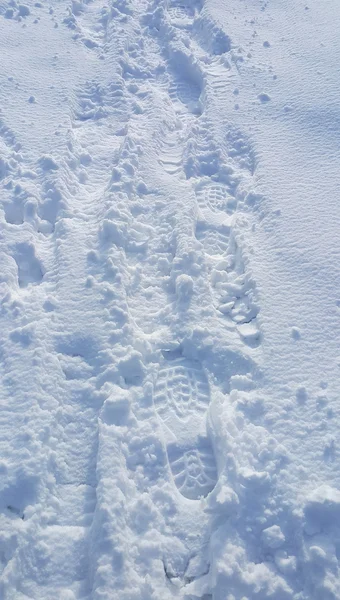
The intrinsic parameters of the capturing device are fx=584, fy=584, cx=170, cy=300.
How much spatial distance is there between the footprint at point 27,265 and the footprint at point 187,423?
33.1 inches

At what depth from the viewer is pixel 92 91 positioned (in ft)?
13.0

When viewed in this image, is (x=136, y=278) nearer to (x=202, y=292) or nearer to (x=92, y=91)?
(x=202, y=292)

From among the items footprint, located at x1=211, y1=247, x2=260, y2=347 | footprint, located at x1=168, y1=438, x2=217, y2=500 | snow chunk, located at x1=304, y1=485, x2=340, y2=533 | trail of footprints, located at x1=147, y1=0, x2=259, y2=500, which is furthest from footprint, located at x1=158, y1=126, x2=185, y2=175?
snow chunk, located at x1=304, y1=485, x2=340, y2=533

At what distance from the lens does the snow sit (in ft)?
6.59

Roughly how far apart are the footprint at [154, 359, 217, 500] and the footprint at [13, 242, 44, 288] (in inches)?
33.1

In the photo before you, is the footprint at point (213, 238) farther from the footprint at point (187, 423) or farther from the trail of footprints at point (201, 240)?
the footprint at point (187, 423)

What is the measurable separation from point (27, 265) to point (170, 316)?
80 centimetres

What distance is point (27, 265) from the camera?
9.57 feet

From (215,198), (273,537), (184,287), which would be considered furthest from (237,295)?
(273,537)

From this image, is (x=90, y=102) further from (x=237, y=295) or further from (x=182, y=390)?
(x=182, y=390)

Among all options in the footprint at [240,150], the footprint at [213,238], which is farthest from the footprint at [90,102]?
the footprint at [213,238]

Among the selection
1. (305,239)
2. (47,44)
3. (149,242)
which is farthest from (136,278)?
(47,44)

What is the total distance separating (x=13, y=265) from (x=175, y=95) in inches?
72.4

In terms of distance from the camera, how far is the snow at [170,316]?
2.01m
